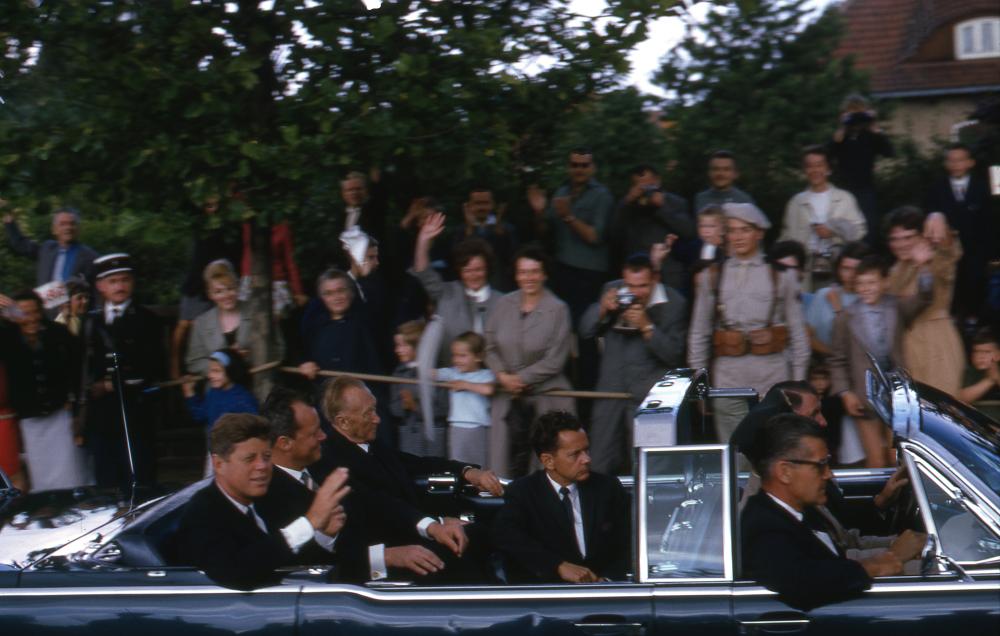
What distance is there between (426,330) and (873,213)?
3.80m

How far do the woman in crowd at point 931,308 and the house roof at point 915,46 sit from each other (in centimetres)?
2193

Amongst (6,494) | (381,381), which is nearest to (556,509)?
(6,494)

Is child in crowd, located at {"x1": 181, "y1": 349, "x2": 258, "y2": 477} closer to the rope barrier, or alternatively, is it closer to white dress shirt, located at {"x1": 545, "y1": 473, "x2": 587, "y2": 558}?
the rope barrier

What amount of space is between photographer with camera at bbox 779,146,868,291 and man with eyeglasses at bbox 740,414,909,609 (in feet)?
16.5

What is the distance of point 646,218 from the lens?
A: 32.5ft

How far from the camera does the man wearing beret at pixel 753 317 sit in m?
8.01

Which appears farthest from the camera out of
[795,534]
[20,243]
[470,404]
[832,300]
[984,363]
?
[20,243]

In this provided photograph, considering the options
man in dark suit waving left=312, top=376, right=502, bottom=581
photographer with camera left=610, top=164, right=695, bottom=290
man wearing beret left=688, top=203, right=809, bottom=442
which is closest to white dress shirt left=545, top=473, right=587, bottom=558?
man in dark suit waving left=312, top=376, right=502, bottom=581

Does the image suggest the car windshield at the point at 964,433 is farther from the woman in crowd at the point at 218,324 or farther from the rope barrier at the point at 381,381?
the woman in crowd at the point at 218,324

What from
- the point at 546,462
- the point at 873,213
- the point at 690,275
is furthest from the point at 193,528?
the point at 873,213

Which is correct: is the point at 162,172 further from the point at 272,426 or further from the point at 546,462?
the point at 546,462

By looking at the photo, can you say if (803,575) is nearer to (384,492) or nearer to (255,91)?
(384,492)

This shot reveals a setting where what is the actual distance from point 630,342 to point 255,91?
8.74 ft

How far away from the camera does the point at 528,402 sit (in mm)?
8539
